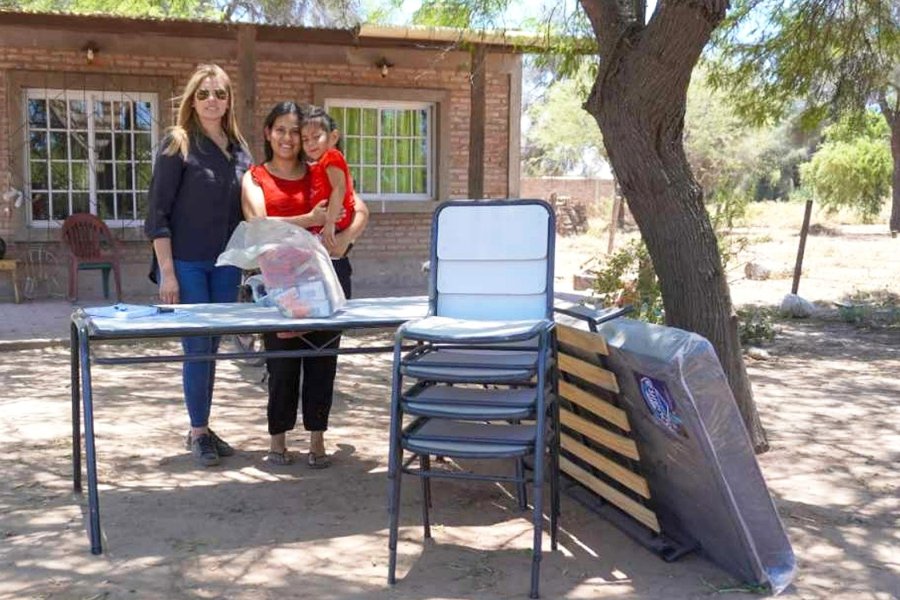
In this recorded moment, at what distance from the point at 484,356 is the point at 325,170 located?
4.96 ft

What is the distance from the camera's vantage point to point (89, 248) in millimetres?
12148

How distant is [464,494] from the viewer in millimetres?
4859

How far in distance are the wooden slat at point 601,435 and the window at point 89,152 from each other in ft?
30.6

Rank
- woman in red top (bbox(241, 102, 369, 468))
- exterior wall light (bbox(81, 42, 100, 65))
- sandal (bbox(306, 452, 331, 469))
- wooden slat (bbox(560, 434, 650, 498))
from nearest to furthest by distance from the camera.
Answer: wooden slat (bbox(560, 434, 650, 498)) < woman in red top (bbox(241, 102, 369, 468)) < sandal (bbox(306, 452, 331, 469)) < exterior wall light (bbox(81, 42, 100, 65))

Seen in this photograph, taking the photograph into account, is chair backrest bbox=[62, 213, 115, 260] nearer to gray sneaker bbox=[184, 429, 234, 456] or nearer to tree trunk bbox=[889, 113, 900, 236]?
gray sneaker bbox=[184, 429, 234, 456]

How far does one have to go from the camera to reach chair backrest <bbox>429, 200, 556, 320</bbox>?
13.9 feet

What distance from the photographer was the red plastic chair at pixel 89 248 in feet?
39.1

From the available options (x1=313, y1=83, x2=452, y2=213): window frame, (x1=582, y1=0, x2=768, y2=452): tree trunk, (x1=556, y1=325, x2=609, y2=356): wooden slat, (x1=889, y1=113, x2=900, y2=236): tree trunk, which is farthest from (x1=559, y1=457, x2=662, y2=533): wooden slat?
(x1=889, y1=113, x2=900, y2=236): tree trunk

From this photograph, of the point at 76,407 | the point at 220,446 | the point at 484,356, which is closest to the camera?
the point at 484,356

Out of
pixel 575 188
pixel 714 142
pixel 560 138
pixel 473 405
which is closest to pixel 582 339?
pixel 473 405

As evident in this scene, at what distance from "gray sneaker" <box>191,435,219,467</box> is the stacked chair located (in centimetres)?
136

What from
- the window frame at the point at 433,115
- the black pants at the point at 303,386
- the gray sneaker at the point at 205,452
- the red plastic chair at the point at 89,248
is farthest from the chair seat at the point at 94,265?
the black pants at the point at 303,386

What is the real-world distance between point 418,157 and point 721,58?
4325 millimetres

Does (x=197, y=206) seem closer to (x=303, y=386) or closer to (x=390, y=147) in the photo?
(x=303, y=386)
